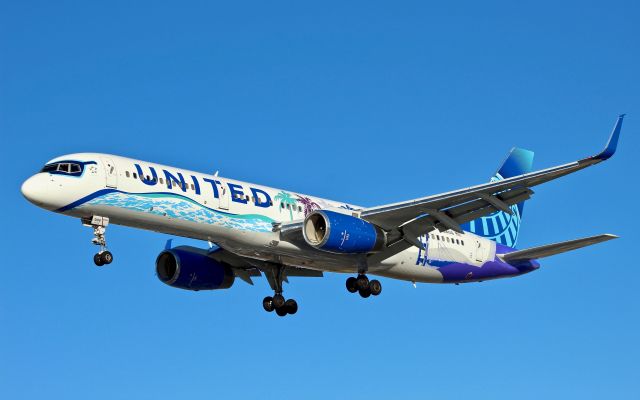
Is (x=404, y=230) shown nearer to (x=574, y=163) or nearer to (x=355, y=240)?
(x=355, y=240)

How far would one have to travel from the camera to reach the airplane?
37.4 meters

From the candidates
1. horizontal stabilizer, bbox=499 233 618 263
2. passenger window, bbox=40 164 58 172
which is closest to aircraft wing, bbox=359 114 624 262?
horizontal stabilizer, bbox=499 233 618 263

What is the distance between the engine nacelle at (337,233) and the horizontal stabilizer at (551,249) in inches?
298

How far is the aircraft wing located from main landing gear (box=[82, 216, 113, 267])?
9783 millimetres

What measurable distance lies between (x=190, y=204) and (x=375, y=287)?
916 centimetres

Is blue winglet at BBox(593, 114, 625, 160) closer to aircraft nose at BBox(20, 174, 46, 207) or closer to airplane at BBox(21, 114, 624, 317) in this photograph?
airplane at BBox(21, 114, 624, 317)

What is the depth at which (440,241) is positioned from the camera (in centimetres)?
4566

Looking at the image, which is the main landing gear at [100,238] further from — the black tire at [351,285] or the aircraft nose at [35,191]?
the black tire at [351,285]

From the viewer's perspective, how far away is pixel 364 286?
43562 mm

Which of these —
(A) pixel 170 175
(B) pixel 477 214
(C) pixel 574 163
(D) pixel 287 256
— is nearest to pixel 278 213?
(D) pixel 287 256

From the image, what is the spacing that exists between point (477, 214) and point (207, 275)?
38.2 ft

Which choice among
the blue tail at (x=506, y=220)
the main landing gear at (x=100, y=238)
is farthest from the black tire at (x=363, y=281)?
the main landing gear at (x=100, y=238)

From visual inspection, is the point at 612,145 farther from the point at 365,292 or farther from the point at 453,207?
the point at 365,292

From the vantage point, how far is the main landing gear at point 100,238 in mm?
37031
